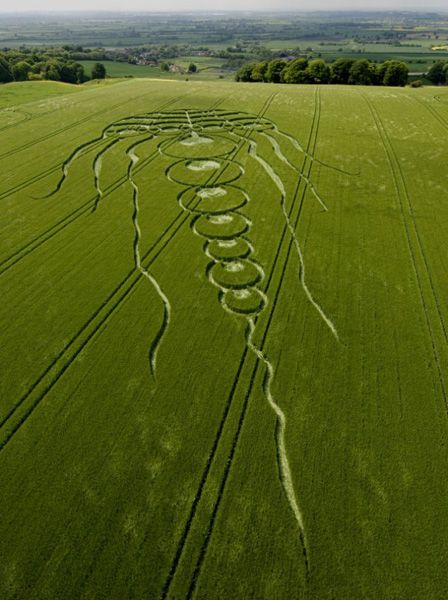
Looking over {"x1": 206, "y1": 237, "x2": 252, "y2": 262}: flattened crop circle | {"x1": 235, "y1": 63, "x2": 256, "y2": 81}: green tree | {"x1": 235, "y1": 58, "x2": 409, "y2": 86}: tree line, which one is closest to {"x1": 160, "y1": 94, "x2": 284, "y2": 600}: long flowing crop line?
{"x1": 206, "y1": 237, "x2": 252, "y2": 262}: flattened crop circle

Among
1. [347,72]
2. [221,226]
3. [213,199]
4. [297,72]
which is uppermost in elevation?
[221,226]

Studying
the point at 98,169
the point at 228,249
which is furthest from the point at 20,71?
the point at 228,249

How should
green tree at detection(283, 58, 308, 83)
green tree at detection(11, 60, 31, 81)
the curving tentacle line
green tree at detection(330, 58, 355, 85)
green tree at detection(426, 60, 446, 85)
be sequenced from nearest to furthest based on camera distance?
1. the curving tentacle line
2. green tree at detection(283, 58, 308, 83)
3. green tree at detection(330, 58, 355, 85)
4. green tree at detection(11, 60, 31, 81)
5. green tree at detection(426, 60, 446, 85)

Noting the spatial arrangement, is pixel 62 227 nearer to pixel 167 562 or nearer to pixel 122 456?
pixel 122 456

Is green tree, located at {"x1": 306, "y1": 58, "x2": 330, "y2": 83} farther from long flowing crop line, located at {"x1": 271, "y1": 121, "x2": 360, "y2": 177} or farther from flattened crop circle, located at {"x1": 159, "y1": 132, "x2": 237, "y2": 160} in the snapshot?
flattened crop circle, located at {"x1": 159, "y1": 132, "x2": 237, "y2": 160}

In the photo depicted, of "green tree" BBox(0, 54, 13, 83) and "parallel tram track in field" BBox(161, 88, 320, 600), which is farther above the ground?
"parallel tram track in field" BBox(161, 88, 320, 600)

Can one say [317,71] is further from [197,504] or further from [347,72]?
[197,504]
